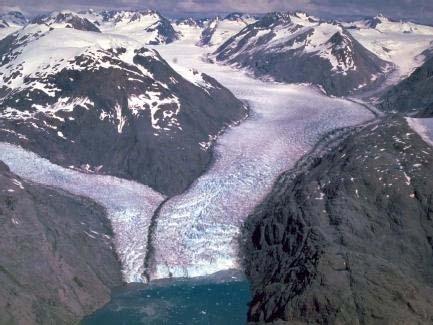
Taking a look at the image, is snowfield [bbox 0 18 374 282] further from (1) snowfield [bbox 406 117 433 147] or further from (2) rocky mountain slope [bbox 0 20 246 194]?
(1) snowfield [bbox 406 117 433 147]

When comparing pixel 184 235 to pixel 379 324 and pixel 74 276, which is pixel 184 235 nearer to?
pixel 74 276

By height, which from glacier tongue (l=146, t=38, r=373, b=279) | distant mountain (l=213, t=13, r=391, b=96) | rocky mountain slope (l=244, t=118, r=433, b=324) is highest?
rocky mountain slope (l=244, t=118, r=433, b=324)

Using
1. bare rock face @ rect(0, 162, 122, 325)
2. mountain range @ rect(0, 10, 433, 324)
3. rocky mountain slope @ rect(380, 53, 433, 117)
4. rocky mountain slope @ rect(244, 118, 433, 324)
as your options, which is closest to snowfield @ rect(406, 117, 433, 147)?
mountain range @ rect(0, 10, 433, 324)

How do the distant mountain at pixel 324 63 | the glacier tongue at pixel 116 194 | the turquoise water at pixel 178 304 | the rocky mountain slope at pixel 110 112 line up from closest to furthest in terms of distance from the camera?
the turquoise water at pixel 178 304
the glacier tongue at pixel 116 194
the rocky mountain slope at pixel 110 112
the distant mountain at pixel 324 63

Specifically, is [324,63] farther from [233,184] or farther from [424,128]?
[233,184]

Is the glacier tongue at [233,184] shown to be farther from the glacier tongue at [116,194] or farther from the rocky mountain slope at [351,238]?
the rocky mountain slope at [351,238]

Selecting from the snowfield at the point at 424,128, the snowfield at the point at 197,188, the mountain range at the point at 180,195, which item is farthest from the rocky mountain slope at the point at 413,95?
the snowfield at the point at 424,128

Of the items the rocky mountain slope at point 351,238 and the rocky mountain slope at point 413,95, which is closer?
the rocky mountain slope at point 351,238
